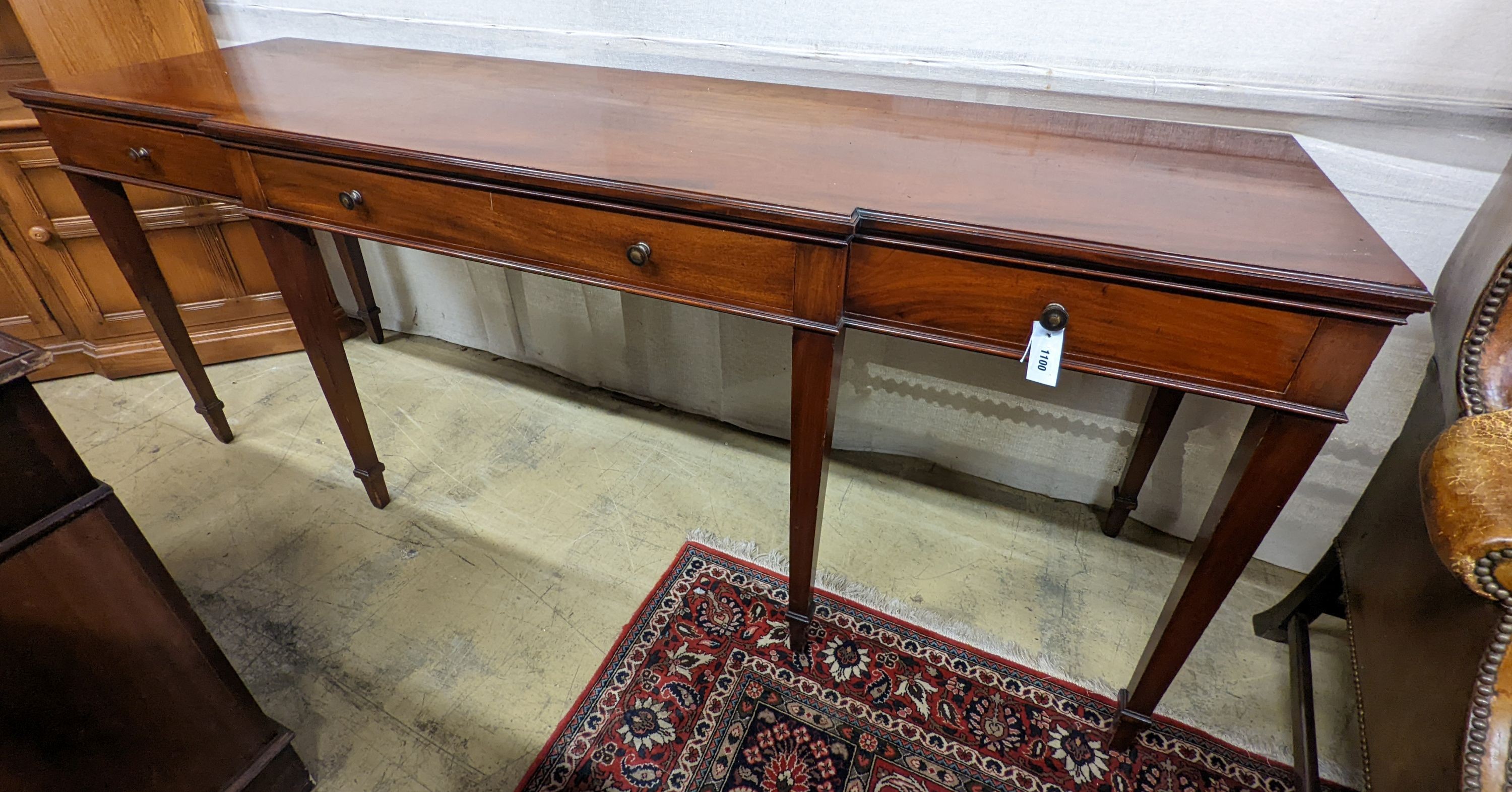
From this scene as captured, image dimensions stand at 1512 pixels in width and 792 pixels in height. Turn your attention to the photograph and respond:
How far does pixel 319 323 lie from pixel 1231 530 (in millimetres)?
1502

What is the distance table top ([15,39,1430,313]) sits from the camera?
0.72 metres

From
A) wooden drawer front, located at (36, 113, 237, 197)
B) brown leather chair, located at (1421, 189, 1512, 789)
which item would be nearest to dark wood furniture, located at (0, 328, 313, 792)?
wooden drawer front, located at (36, 113, 237, 197)

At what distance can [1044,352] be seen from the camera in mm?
775

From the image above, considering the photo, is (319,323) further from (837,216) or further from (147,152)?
(837,216)

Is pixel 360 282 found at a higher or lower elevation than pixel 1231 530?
lower

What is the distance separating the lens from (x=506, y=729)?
1174 millimetres

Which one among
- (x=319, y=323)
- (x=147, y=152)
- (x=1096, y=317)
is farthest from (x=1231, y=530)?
(x=147, y=152)

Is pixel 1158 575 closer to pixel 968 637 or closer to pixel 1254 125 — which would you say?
pixel 968 637

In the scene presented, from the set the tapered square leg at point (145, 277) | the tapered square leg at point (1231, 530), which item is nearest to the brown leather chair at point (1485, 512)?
the tapered square leg at point (1231, 530)

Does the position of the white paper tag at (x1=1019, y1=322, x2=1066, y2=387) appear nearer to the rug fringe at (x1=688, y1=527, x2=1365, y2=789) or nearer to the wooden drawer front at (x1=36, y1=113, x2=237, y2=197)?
the rug fringe at (x1=688, y1=527, x2=1365, y2=789)

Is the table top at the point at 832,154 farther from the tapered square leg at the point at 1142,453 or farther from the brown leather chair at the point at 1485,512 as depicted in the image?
the tapered square leg at the point at 1142,453

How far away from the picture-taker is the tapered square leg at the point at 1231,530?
0.77m

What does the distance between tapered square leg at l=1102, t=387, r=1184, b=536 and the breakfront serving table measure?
0.05ft

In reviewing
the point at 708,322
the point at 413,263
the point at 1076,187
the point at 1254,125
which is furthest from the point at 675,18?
the point at 413,263
